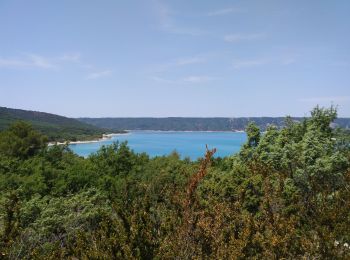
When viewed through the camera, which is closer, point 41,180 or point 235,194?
point 235,194

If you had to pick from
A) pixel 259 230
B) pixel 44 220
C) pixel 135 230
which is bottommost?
pixel 44 220

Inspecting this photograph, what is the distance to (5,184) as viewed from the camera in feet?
101

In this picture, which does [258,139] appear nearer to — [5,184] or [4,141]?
[5,184]

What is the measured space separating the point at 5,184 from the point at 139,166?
14122mm

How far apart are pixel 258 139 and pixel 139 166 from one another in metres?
13.0

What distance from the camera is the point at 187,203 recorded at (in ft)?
27.9

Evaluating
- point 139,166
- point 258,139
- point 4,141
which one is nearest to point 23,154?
point 4,141

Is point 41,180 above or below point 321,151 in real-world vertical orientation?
below

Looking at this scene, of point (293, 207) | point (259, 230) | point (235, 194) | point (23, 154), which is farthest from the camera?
point (23, 154)

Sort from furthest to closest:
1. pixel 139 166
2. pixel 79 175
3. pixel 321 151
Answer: pixel 139 166 → pixel 79 175 → pixel 321 151

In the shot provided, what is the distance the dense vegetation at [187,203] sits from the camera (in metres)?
9.41

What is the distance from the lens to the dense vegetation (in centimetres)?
941

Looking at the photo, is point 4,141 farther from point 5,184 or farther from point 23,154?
point 5,184

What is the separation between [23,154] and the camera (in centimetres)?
5350
